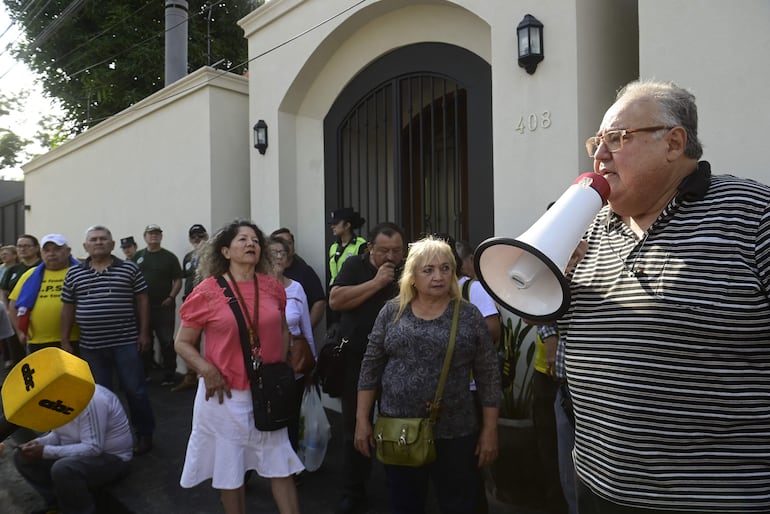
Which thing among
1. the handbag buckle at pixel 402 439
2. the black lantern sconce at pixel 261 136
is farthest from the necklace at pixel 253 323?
the black lantern sconce at pixel 261 136

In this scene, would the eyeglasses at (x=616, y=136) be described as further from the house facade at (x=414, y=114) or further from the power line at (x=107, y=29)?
the power line at (x=107, y=29)

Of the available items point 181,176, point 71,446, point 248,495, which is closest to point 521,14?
point 248,495

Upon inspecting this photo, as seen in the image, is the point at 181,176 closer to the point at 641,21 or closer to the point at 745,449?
the point at 641,21

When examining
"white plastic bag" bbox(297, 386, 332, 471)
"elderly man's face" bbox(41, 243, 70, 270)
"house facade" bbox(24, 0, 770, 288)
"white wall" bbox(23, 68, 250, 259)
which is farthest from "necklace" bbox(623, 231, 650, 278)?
"white wall" bbox(23, 68, 250, 259)

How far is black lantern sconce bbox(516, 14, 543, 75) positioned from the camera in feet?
12.4

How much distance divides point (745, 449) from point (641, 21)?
9.10 feet

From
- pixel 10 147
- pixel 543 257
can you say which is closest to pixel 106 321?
pixel 543 257

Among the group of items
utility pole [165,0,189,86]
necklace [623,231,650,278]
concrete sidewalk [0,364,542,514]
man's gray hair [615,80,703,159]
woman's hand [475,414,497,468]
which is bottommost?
concrete sidewalk [0,364,542,514]

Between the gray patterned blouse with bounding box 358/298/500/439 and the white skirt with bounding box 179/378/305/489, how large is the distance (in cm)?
75

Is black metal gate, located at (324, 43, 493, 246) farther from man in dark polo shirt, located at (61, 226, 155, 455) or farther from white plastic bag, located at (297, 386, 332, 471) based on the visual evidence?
man in dark polo shirt, located at (61, 226, 155, 455)

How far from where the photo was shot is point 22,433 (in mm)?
5539

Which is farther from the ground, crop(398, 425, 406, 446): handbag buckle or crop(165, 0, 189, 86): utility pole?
crop(165, 0, 189, 86): utility pole

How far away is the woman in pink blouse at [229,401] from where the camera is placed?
294cm

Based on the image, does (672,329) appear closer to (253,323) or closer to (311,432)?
(253,323)
